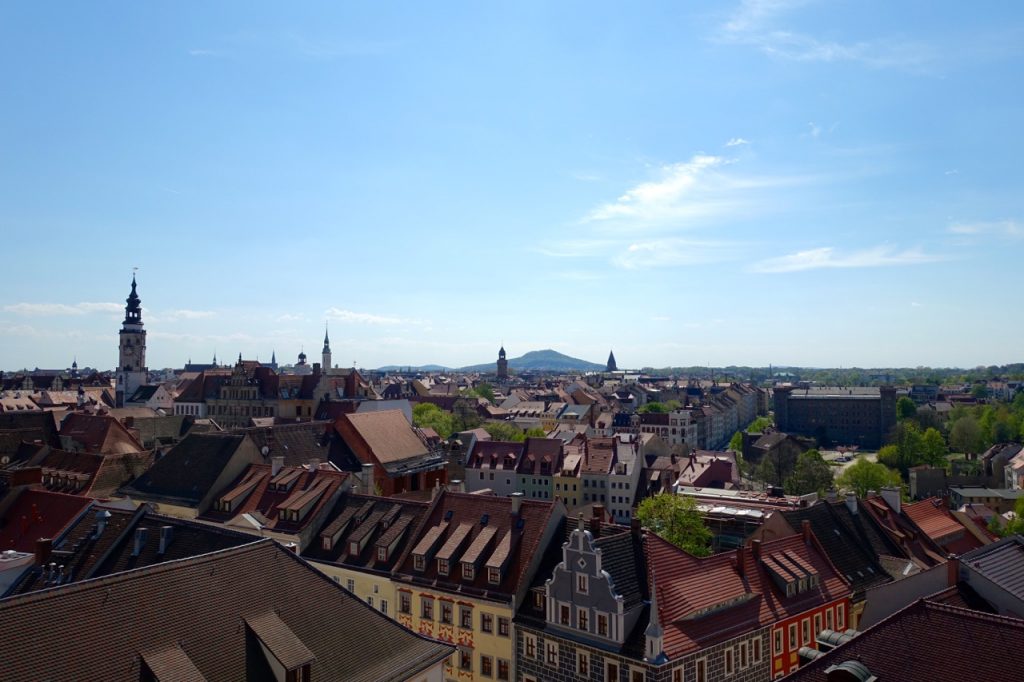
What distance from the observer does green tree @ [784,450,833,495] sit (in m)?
95.8

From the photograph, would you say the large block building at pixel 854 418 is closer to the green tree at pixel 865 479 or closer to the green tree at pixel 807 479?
the green tree at pixel 807 479

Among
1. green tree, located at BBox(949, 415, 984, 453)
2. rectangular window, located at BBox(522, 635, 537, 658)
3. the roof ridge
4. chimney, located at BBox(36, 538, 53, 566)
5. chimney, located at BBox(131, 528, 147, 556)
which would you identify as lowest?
rectangular window, located at BBox(522, 635, 537, 658)

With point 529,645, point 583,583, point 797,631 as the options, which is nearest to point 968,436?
point 797,631

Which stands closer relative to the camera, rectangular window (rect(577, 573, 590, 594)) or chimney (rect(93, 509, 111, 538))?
rectangular window (rect(577, 573, 590, 594))

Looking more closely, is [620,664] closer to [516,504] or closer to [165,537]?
[516,504]

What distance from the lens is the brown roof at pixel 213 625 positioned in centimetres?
1809

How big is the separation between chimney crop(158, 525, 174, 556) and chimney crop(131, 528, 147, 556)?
2.89 ft

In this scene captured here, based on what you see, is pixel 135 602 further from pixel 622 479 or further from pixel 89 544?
pixel 622 479

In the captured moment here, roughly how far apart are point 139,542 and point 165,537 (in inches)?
48.5

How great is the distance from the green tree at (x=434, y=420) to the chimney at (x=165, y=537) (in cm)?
9057

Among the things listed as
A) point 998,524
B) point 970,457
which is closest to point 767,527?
point 998,524

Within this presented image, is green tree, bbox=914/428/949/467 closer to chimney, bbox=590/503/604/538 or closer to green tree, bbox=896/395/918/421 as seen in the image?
green tree, bbox=896/395/918/421

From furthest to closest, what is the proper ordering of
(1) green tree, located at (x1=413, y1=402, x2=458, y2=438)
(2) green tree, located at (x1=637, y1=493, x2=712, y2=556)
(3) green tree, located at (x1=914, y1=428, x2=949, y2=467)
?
(3) green tree, located at (x1=914, y1=428, x2=949, y2=467) < (1) green tree, located at (x1=413, y1=402, x2=458, y2=438) < (2) green tree, located at (x1=637, y1=493, x2=712, y2=556)

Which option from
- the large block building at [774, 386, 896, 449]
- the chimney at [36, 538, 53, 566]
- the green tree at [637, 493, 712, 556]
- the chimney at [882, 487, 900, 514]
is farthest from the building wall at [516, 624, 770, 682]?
the large block building at [774, 386, 896, 449]
